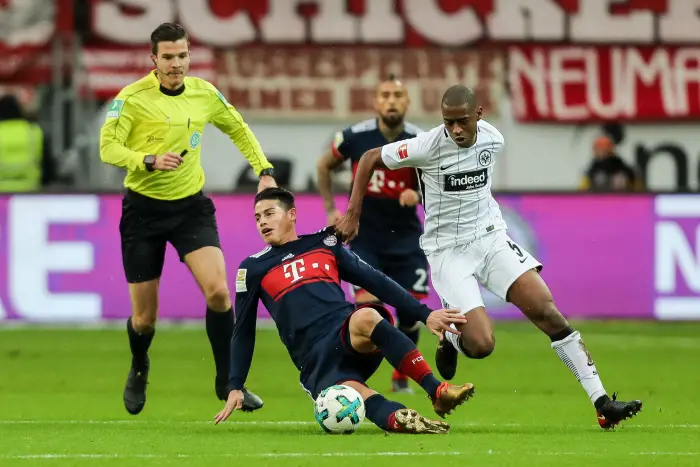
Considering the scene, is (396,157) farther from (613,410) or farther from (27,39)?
(27,39)

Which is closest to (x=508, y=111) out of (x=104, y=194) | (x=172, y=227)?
(x=104, y=194)

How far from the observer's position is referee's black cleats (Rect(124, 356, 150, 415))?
32.5ft

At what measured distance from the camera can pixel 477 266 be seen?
945cm

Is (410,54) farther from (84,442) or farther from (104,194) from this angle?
(84,442)

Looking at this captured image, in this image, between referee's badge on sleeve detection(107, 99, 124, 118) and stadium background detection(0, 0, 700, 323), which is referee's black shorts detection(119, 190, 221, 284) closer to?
referee's badge on sleeve detection(107, 99, 124, 118)

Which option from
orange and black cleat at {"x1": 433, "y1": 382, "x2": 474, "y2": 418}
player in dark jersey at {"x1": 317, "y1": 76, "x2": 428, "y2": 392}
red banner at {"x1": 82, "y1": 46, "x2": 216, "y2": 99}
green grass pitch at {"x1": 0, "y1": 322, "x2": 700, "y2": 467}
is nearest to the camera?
green grass pitch at {"x1": 0, "y1": 322, "x2": 700, "y2": 467}

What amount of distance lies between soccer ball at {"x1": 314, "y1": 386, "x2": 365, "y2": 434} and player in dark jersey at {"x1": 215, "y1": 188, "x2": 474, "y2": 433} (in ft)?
0.20

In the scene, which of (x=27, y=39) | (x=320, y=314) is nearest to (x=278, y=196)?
(x=320, y=314)

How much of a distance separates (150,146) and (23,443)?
239cm

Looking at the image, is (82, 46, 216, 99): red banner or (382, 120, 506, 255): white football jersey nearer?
(382, 120, 506, 255): white football jersey

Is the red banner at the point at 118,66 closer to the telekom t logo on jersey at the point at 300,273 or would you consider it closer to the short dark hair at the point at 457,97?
the short dark hair at the point at 457,97

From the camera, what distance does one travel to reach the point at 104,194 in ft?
53.4

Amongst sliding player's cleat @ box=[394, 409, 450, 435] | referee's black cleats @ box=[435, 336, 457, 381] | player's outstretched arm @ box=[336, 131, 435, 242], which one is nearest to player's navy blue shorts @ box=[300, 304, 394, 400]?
sliding player's cleat @ box=[394, 409, 450, 435]

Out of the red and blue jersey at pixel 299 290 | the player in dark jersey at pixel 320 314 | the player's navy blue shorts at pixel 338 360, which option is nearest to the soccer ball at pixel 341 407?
the player in dark jersey at pixel 320 314
